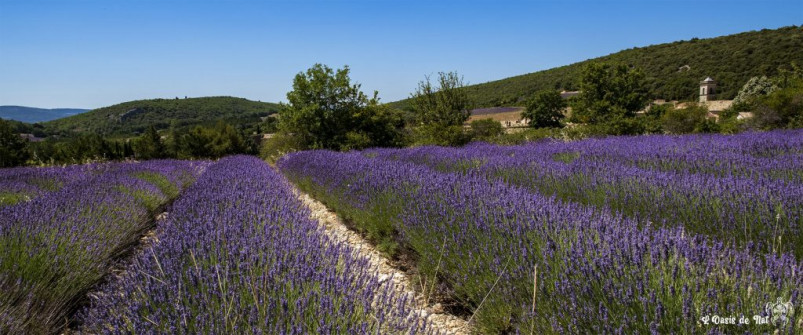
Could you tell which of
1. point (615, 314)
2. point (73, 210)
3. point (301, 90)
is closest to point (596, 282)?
point (615, 314)

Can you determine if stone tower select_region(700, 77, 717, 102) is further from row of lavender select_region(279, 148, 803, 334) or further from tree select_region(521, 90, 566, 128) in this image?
row of lavender select_region(279, 148, 803, 334)

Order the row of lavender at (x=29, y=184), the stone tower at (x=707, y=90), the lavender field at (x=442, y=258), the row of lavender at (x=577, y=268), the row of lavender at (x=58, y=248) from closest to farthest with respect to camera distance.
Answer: the row of lavender at (x=577, y=268) < the lavender field at (x=442, y=258) < the row of lavender at (x=58, y=248) < the row of lavender at (x=29, y=184) < the stone tower at (x=707, y=90)

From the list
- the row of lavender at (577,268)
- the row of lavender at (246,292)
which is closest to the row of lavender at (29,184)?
the row of lavender at (246,292)

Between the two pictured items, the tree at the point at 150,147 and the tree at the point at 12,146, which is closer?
the tree at the point at 12,146

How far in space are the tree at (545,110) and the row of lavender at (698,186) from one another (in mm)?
24770

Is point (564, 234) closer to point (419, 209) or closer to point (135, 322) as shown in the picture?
point (419, 209)

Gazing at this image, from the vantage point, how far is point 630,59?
2018 inches

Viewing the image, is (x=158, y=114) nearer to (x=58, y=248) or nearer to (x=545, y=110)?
(x=545, y=110)

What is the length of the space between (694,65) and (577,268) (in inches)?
1994

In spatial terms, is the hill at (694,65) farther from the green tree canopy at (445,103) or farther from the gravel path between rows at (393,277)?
the gravel path between rows at (393,277)

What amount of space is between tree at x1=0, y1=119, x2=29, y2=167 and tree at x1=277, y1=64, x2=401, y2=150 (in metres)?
9.25

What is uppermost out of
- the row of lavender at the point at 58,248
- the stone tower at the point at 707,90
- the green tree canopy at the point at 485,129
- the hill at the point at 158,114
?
the hill at the point at 158,114

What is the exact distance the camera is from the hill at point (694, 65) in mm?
35688

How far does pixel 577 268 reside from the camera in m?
1.80
